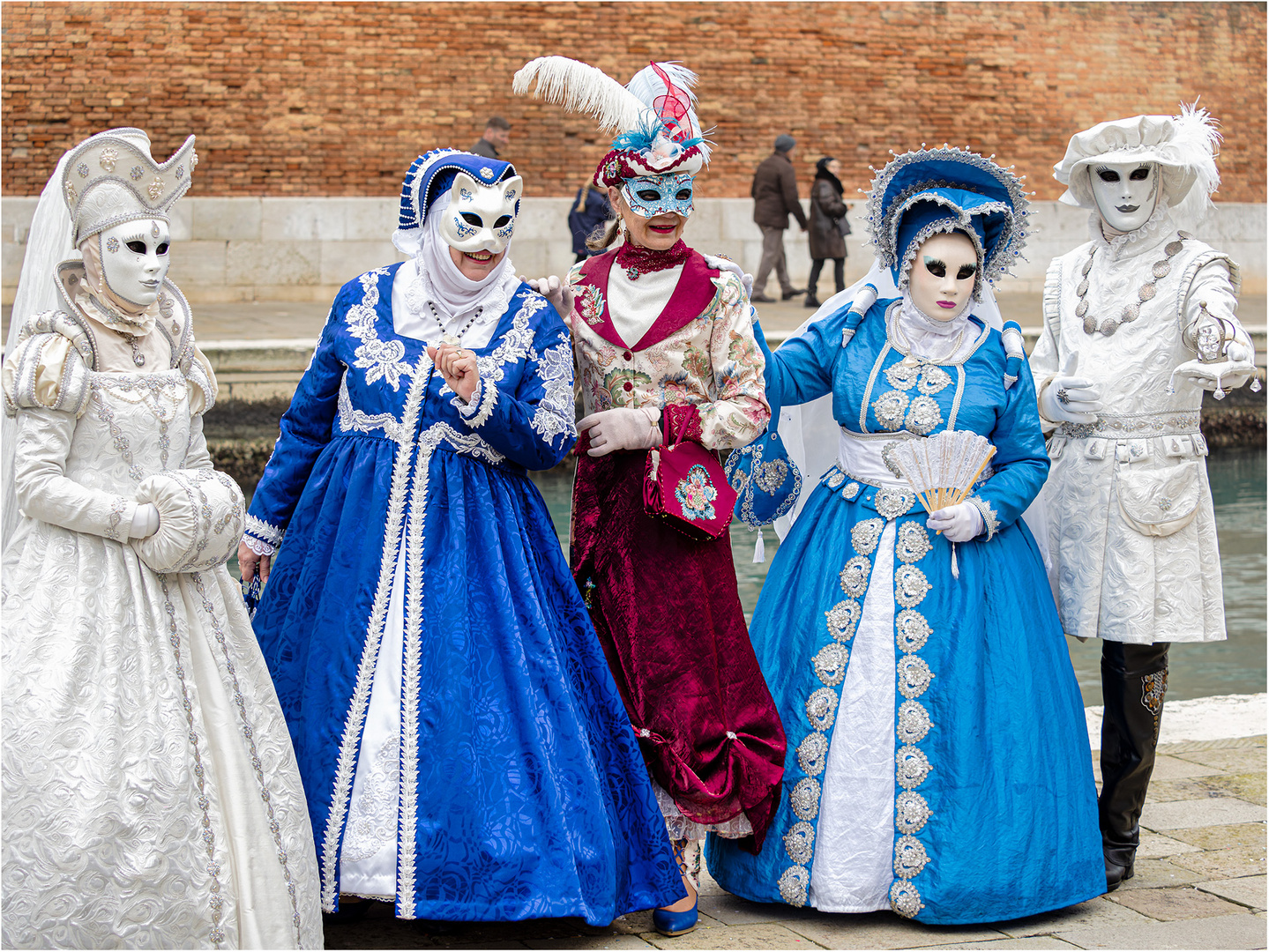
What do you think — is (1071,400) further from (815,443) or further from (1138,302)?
(815,443)

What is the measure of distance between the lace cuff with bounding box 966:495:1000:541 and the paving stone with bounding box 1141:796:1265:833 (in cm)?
132

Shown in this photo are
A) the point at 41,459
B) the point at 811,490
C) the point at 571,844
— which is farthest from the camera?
the point at 811,490

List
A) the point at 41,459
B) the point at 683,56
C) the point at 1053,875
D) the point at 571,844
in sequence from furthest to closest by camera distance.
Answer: the point at 683,56 < the point at 1053,875 < the point at 571,844 < the point at 41,459

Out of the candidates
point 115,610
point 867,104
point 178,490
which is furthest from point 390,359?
point 867,104

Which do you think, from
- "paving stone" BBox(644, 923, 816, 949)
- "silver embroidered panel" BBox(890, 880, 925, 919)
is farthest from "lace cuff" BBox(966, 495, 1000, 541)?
"paving stone" BBox(644, 923, 816, 949)

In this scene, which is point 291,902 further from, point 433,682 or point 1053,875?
point 1053,875

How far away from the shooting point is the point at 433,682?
316 centimetres

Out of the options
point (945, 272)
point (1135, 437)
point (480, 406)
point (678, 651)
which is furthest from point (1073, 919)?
point (480, 406)

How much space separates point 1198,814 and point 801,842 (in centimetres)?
159

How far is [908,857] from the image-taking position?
3.40 metres

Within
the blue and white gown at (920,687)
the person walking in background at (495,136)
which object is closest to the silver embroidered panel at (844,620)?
the blue and white gown at (920,687)

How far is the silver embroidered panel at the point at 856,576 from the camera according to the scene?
357cm

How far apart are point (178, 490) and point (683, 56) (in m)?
12.8

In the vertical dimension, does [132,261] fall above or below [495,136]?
below
